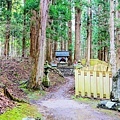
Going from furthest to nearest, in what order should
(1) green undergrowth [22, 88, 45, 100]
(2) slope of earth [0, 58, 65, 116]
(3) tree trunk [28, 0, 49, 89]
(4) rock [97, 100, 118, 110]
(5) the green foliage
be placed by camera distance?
(5) the green foliage → (3) tree trunk [28, 0, 49, 89] → (2) slope of earth [0, 58, 65, 116] → (1) green undergrowth [22, 88, 45, 100] → (4) rock [97, 100, 118, 110]

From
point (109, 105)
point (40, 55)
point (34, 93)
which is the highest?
point (40, 55)

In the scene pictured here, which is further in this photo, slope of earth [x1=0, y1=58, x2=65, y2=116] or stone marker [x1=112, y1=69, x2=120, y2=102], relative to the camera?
slope of earth [x1=0, y1=58, x2=65, y2=116]

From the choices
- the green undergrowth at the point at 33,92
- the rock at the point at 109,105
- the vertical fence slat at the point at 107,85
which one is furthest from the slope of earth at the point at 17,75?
the rock at the point at 109,105

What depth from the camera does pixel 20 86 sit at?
428 inches

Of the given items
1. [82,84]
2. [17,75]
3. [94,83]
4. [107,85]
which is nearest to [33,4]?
[17,75]

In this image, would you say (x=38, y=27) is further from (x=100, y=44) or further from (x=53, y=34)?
(x=100, y=44)

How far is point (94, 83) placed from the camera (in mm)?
9438

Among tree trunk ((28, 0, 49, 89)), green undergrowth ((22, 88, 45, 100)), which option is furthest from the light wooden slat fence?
tree trunk ((28, 0, 49, 89))

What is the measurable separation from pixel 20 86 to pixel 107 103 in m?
4.84

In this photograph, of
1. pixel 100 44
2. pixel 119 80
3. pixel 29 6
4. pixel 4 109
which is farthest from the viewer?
pixel 100 44

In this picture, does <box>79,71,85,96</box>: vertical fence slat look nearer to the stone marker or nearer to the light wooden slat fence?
the light wooden slat fence

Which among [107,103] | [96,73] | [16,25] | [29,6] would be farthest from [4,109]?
[16,25]

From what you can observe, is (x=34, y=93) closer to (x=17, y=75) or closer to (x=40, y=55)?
(x=40, y=55)

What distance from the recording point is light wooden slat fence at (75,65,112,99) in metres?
9.21
